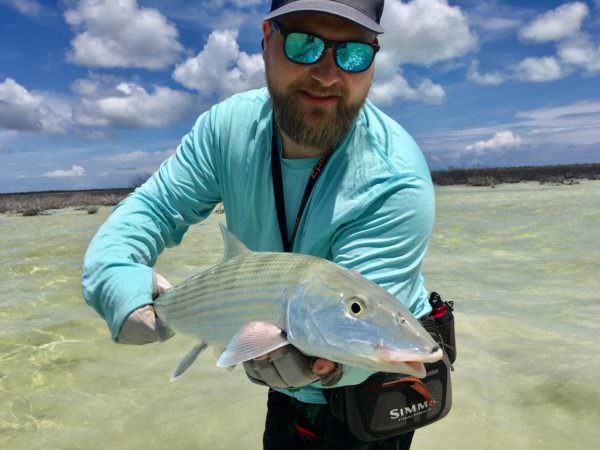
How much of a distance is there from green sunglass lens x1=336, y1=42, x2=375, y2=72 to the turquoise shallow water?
2.13 metres

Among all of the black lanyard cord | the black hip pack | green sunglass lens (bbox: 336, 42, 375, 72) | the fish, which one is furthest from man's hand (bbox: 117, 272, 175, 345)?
green sunglass lens (bbox: 336, 42, 375, 72)

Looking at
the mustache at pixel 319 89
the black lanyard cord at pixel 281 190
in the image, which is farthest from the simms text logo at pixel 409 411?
the mustache at pixel 319 89

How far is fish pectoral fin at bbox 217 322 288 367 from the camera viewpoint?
1.52 metres

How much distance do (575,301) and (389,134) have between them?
4599 millimetres

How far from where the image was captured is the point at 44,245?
478 inches

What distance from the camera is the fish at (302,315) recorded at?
4.69ft

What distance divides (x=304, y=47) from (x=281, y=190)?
0.57 m

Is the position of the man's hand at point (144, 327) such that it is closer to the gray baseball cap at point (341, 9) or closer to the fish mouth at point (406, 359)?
the fish mouth at point (406, 359)

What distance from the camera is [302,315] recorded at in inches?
61.1

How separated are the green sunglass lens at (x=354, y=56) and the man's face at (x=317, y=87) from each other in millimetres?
23

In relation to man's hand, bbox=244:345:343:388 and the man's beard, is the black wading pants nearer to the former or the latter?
man's hand, bbox=244:345:343:388

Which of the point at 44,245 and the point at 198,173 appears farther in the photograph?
the point at 44,245

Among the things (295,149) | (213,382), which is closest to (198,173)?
(295,149)

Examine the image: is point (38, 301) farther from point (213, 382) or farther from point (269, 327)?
point (269, 327)
